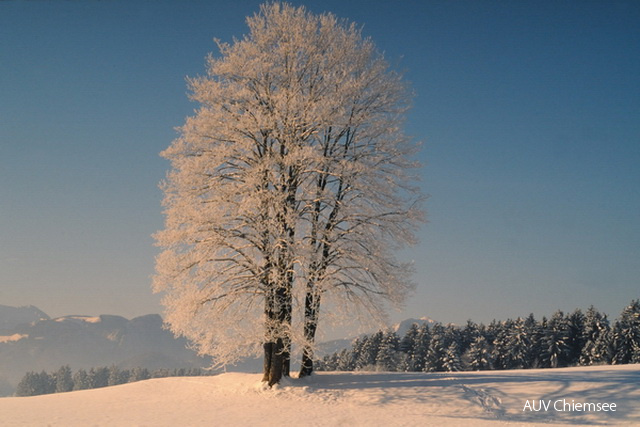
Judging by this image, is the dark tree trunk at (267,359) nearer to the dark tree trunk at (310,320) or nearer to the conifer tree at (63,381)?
the dark tree trunk at (310,320)

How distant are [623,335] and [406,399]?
51.8 metres

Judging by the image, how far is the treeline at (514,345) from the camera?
56531 mm

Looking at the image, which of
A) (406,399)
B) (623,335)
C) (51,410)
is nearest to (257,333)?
(406,399)

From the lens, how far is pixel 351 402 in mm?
15930

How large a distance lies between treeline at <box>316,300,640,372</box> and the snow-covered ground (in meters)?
40.6

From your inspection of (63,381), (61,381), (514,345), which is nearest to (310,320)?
(514,345)

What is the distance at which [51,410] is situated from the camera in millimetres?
15859

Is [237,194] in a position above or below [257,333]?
above

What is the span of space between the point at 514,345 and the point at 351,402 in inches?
2326

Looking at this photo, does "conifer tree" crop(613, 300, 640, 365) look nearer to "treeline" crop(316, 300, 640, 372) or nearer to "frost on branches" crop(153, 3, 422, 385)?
"treeline" crop(316, 300, 640, 372)

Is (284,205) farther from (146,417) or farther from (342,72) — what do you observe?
(146,417)

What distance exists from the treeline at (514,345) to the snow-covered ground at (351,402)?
4064 centimetres

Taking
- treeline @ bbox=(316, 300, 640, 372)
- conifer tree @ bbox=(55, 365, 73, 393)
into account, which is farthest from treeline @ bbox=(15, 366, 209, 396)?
treeline @ bbox=(316, 300, 640, 372)

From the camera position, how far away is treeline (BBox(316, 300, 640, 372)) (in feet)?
185
